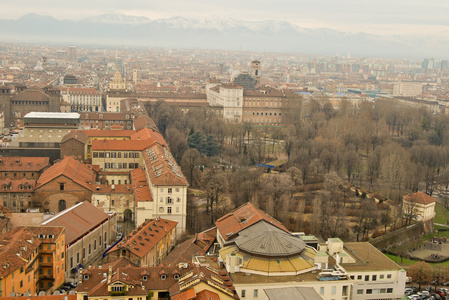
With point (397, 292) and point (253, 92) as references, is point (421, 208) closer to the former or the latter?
point (397, 292)

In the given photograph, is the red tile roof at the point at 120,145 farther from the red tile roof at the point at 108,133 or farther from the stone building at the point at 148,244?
the stone building at the point at 148,244

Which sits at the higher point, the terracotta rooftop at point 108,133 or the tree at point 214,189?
the terracotta rooftop at point 108,133

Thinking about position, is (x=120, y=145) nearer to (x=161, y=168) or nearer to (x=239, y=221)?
(x=161, y=168)

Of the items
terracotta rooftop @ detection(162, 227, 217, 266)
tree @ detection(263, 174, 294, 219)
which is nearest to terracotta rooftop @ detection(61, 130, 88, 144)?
tree @ detection(263, 174, 294, 219)

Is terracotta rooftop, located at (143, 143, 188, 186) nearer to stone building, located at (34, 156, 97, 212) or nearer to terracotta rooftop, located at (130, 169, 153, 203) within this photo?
terracotta rooftop, located at (130, 169, 153, 203)

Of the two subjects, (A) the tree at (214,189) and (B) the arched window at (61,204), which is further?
(A) the tree at (214,189)

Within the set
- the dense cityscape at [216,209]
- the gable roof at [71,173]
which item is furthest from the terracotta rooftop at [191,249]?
the gable roof at [71,173]
